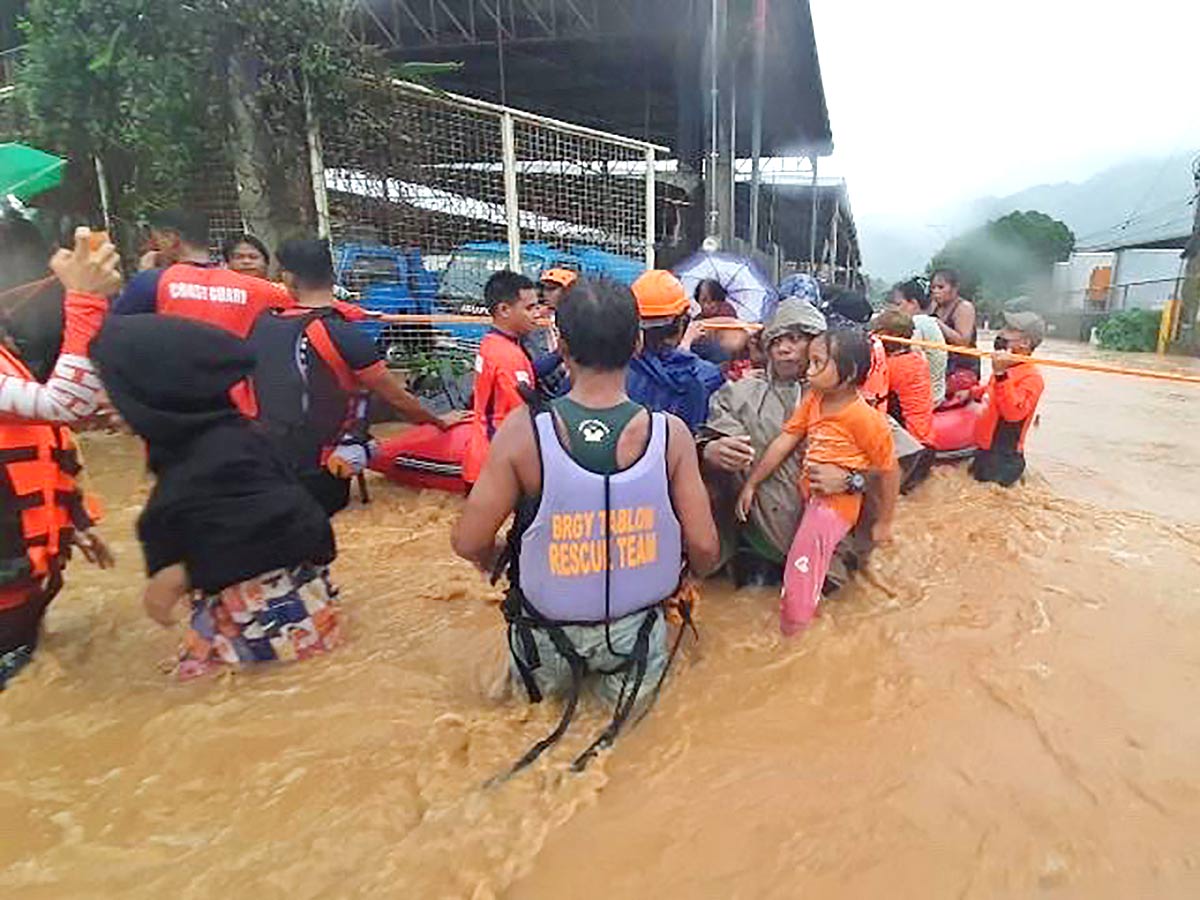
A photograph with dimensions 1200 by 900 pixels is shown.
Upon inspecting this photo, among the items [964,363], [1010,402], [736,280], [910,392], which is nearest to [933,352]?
[1010,402]

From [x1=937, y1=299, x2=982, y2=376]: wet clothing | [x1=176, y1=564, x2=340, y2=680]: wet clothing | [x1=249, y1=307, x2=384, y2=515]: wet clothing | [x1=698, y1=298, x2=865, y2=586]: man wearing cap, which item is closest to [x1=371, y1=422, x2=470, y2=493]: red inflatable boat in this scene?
[x1=249, y1=307, x2=384, y2=515]: wet clothing

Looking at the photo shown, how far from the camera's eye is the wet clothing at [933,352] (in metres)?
5.62

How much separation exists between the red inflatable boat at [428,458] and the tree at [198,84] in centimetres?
199

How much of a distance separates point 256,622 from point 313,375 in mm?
1251

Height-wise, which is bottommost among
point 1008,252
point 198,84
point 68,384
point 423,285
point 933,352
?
point 933,352

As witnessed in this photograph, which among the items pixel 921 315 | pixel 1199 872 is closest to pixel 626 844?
pixel 1199 872

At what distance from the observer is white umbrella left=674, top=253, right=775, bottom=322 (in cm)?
705

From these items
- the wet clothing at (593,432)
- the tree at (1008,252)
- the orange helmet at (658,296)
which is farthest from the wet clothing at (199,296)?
the tree at (1008,252)

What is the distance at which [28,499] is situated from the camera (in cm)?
250

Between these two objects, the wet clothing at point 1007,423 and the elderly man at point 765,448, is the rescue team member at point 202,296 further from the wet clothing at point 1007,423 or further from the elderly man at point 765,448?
the wet clothing at point 1007,423

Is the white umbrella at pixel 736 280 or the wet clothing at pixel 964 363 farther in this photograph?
the white umbrella at pixel 736 280

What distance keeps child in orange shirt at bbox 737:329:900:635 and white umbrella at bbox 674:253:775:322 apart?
12.6ft

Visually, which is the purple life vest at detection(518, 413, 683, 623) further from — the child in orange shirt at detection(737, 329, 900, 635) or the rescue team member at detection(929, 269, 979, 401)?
the rescue team member at detection(929, 269, 979, 401)

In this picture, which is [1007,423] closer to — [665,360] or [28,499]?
[665,360]
